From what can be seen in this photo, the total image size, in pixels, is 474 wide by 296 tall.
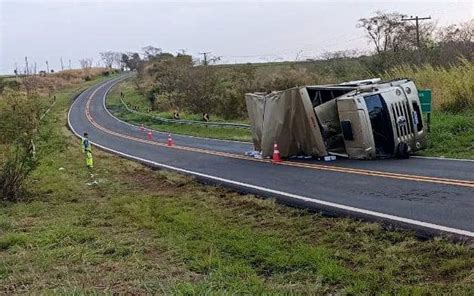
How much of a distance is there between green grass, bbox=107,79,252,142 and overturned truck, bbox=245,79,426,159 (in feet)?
25.8

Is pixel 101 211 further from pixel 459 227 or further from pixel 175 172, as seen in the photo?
pixel 459 227

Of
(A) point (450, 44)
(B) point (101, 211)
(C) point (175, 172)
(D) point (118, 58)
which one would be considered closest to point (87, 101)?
(A) point (450, 44)

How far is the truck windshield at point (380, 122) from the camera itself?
1505cm

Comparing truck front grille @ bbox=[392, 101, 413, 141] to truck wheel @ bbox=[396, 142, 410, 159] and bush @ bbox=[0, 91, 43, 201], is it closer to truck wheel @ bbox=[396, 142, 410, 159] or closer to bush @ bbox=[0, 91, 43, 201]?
truck wheel @ bbox=[396, 142, 410, 159]

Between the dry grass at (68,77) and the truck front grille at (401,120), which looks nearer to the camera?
the truck front grille at (401,120)

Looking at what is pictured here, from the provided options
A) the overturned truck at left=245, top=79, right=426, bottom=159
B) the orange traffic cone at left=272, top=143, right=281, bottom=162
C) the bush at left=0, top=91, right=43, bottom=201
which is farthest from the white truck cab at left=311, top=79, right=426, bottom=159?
the bush at left=0, top=91, right=43, bottom=201

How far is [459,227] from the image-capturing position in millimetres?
7469

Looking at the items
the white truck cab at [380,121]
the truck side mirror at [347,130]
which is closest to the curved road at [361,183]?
the white truck cab at [380,121]

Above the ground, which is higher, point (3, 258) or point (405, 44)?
point (405, 44)

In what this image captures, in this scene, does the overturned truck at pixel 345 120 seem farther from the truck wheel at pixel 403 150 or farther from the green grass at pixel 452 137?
the green grass at pixel 452 137

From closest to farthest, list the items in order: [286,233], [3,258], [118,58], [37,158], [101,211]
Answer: [3,258] < [286,233] < [101,211] < [37,158] < [118,58]

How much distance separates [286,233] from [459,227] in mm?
2512

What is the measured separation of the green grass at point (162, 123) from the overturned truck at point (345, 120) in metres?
7.87

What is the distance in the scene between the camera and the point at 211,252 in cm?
753
